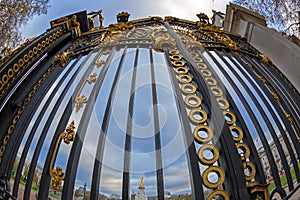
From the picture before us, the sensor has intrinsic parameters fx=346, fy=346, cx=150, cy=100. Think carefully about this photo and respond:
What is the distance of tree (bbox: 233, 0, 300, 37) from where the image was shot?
2.98 metres

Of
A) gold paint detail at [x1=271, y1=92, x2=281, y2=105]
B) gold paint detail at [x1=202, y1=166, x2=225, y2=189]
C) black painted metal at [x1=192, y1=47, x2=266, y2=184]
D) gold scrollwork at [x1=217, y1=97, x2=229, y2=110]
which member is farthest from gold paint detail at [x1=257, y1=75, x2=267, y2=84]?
gold paint detail at [x1=202, y1=166, x2=225, y2=189]

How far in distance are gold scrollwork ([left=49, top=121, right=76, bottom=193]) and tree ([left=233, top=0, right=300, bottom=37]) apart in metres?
2.01

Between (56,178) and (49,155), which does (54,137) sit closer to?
(49,155)

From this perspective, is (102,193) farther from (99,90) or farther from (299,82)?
(299,82)

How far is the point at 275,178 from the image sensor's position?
7.25 ft

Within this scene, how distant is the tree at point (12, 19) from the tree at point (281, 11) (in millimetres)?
2323

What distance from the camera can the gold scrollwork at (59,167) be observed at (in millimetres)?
2273

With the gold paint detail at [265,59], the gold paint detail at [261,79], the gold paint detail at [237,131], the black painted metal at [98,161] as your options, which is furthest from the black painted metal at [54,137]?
the gold paint detail at [265,59]

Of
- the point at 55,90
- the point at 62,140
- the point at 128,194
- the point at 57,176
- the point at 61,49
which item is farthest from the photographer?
the point at 61,49

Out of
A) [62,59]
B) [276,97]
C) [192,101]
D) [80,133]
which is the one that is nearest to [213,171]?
[192,101]

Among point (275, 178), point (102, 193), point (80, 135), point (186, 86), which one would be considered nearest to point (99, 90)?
point (80, 135)

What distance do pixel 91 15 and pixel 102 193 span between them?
291cm

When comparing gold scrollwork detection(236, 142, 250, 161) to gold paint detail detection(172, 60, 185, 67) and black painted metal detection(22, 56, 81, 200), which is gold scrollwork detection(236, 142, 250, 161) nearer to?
gold paint detail detection(172, 60, 185, 67)

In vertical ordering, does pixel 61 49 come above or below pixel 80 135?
above
